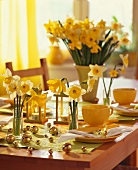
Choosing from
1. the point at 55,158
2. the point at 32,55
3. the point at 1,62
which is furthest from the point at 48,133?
the point at 32,55

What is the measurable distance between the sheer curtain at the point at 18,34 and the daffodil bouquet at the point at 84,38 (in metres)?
1.17

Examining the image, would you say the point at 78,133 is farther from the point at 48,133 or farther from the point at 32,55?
the point at 32,55

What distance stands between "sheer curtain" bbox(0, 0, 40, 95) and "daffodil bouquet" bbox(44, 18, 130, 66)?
1.17m

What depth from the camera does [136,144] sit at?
2.36 metres

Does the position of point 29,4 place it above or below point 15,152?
above

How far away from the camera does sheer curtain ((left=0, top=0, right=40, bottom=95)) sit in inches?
163

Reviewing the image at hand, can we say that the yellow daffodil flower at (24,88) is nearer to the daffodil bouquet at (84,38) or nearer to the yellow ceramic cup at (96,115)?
the yellow ceramic cup at (96,115)

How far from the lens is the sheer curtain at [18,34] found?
13.5 ft

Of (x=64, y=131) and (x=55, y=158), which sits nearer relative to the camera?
(x=55, y=158)

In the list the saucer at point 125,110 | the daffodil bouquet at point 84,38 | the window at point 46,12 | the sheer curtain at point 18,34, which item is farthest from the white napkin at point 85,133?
the window at point 46,12

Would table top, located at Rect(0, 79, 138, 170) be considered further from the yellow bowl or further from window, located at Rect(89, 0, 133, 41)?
window, located at Rect(89, 0, 133, 41)

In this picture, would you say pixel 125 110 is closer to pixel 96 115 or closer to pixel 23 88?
pixel 96 115

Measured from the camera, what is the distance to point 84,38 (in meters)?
2.85

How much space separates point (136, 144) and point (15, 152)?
24.9 inches
